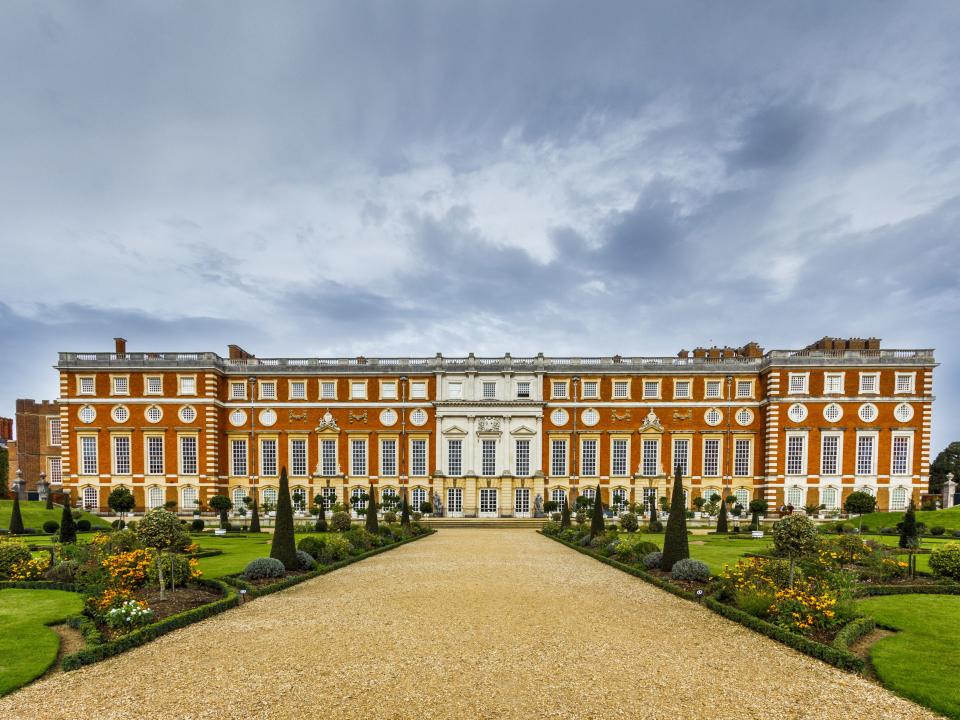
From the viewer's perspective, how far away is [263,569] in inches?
595

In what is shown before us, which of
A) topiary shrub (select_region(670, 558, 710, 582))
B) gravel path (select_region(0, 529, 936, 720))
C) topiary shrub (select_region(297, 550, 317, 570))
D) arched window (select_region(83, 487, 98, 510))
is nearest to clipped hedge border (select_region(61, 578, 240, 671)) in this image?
gravel path (select_region(0, 529, 936, 720))

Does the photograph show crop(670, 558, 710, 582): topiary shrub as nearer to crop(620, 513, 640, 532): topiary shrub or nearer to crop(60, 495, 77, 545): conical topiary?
crop(620, 513, 640, 532): topiary shrub

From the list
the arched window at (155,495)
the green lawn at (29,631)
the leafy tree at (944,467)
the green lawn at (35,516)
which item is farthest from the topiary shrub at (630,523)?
the leafy tree at (944,467)

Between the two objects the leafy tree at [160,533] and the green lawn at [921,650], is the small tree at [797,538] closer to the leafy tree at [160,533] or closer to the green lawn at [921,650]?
the green lawn at [921,650]

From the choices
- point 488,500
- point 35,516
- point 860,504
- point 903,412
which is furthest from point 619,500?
point 35,516

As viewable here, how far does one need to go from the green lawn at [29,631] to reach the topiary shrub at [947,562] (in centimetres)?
2008

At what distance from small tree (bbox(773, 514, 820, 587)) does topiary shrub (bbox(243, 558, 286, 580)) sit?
42.1ft

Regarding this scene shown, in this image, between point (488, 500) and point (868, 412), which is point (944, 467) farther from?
point (488, 500)

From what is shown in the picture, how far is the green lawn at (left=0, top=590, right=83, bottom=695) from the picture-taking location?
8.30 metres

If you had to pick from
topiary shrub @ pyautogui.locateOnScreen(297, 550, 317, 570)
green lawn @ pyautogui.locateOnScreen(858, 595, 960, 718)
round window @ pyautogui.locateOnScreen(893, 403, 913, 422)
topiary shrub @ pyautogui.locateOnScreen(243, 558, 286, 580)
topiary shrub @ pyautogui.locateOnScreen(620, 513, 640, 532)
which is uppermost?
round window @ pyautogui.locateOnScreen(893, 403, 913, 422)

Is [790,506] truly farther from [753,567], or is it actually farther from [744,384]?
[753,567]

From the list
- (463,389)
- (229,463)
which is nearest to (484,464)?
(463,389)

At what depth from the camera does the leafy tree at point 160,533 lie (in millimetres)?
12367

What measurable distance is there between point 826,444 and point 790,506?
5.24 meters
